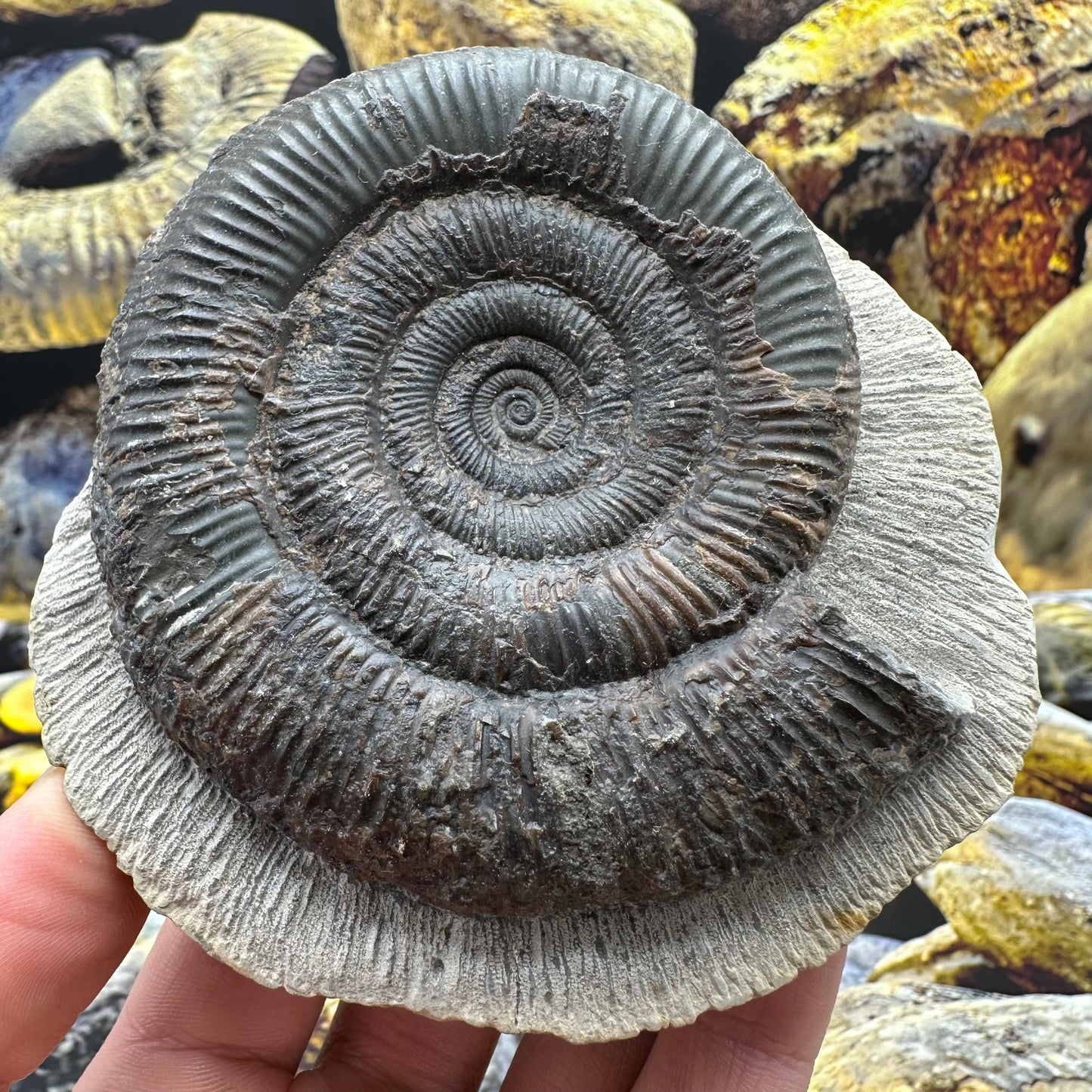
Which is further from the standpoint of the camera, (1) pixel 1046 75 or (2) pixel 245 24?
(2) pixel 245 24

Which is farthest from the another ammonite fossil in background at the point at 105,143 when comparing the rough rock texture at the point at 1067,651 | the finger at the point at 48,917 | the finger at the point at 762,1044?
the rough rock texture at the point at 1067,651

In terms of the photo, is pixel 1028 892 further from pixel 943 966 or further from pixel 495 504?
pixel 495 504

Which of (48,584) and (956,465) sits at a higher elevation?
(956,465)

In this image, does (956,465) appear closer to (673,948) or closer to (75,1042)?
(673,948)

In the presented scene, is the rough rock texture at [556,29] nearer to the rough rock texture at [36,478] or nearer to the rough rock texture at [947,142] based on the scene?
the rough rock texture at [947,142]

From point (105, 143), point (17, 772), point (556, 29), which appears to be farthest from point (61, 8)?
point (17, 772)

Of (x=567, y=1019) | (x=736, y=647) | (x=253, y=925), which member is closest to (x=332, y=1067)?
(x=253, y=925)
